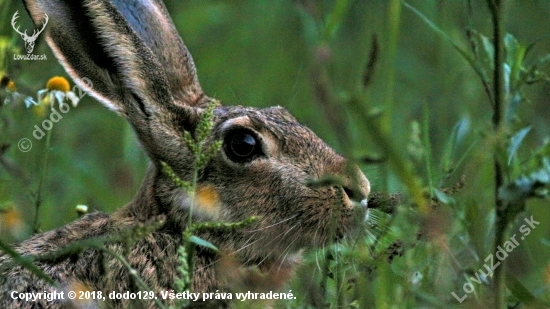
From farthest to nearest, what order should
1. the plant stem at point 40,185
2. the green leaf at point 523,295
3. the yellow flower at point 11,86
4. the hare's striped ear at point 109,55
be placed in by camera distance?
1. the hare's striped ear at point 109,55
2. the plant stem at point 40,185
3. the yellow flower at point 11,86
4. the green leaf at point 523,295

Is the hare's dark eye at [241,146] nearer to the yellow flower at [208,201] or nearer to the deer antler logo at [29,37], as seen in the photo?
the yellow flower at [208,201]

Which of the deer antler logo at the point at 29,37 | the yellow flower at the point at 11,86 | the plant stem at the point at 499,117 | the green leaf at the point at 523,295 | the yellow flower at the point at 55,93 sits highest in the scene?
the plant stem at the point at 499,117

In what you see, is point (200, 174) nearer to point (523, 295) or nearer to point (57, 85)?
point (57, 85)

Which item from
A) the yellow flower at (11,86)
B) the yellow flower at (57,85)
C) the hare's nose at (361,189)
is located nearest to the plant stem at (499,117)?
the hare's nose at (361,189)

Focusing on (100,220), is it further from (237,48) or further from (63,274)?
(237,48)

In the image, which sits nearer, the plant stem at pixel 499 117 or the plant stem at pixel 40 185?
the plant stem at pixel 499 117

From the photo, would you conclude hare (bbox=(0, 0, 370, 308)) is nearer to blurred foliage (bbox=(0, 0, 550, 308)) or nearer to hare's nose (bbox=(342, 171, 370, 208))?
hare's nose (bbox=(342, 171, 370, 208))

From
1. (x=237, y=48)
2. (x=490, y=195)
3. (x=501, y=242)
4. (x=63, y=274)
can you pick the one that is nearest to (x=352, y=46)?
(x=237, y=48)
